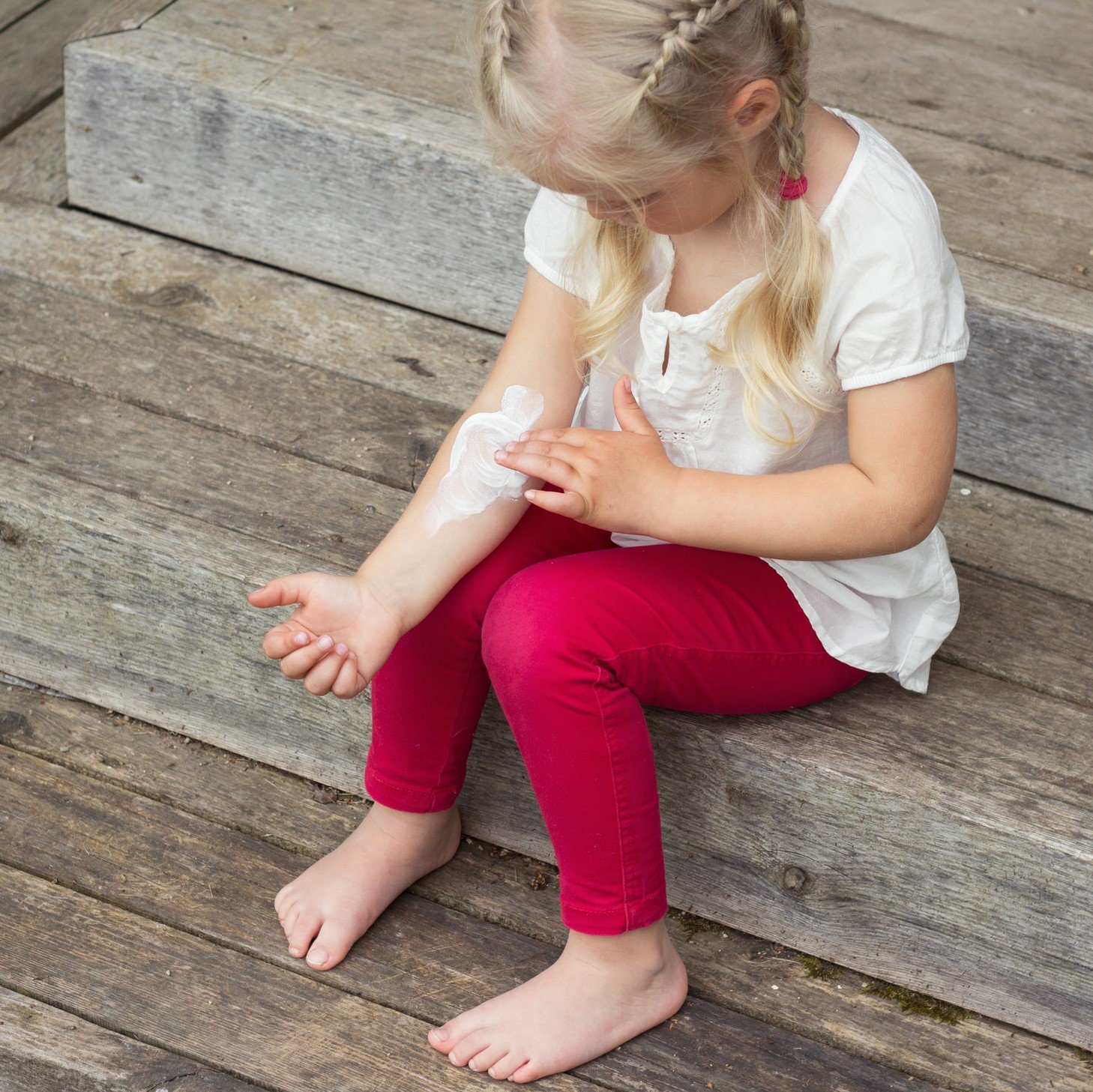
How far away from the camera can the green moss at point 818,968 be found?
4.40ft

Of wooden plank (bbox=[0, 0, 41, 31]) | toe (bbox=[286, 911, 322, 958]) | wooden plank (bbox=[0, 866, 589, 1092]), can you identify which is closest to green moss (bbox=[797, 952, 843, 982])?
wooden plank (bbox=[0, 866, 589, 1092])

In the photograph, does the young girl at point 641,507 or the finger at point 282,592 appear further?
the finger at point 282,592

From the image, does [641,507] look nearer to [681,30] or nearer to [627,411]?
[627,411]

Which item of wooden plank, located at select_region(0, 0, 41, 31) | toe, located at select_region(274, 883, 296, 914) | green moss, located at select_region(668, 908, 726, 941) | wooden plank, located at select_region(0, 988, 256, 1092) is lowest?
green moss, located at select_region(668, 908, 726, 941)

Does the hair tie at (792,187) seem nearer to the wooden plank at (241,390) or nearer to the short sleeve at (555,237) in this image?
the short sleeve at (555,237)

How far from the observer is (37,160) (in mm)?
2033

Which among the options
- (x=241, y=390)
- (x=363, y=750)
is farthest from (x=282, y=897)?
(x=241, y=390)

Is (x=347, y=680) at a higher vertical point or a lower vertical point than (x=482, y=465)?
lower

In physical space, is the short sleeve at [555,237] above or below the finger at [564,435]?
above

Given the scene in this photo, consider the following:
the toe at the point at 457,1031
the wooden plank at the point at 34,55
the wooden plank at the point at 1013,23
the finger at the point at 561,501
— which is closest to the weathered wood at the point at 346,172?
the wooden plank at the point at 1013,23

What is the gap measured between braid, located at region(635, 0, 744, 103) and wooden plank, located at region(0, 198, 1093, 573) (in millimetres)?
699

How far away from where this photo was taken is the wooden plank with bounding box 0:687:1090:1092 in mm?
1270

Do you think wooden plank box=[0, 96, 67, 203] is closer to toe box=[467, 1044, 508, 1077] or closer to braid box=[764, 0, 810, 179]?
braid box=[764, 0, 810, 179]

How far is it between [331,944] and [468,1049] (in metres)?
0.18
